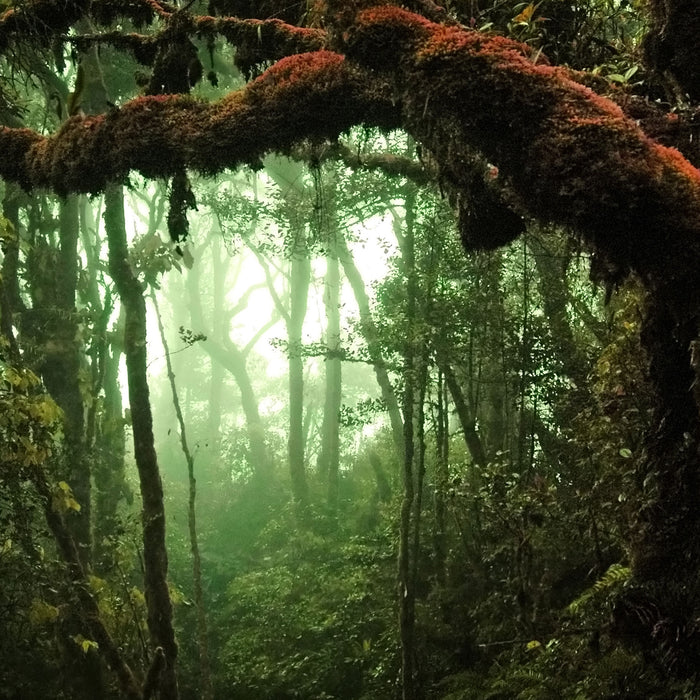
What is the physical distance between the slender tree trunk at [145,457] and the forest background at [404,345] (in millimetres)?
33

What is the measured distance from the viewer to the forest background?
2887 mm

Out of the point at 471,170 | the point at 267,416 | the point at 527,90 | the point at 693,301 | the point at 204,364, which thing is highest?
the point at 527,90

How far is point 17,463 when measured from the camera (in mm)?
6531

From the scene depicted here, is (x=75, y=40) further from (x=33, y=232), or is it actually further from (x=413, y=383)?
(x=33, y=232)

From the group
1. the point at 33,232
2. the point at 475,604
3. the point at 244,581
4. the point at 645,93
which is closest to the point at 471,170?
the point at 645,93

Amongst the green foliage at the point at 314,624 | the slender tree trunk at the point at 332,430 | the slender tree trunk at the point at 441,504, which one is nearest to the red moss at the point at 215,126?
the slender tree trunk at the point at 441,504

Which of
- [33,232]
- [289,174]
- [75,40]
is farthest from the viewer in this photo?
[289,174]

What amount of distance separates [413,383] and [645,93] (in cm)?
590

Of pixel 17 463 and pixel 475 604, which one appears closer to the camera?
pixel 17 463

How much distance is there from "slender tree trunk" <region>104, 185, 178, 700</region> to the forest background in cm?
3

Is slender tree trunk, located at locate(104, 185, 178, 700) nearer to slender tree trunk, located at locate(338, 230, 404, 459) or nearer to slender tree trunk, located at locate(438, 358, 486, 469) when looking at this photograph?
slender tree trunk, located at locate(338, 230, 404, 459)

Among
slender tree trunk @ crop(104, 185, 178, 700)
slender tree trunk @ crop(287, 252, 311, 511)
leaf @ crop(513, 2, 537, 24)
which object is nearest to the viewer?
leaf @ crop(513, 2, 537, 24)

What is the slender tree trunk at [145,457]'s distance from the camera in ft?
22.1

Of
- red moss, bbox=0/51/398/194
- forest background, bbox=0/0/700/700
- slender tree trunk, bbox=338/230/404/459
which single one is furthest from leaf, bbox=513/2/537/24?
slender tree trunk, bbox=338/230/404/459
